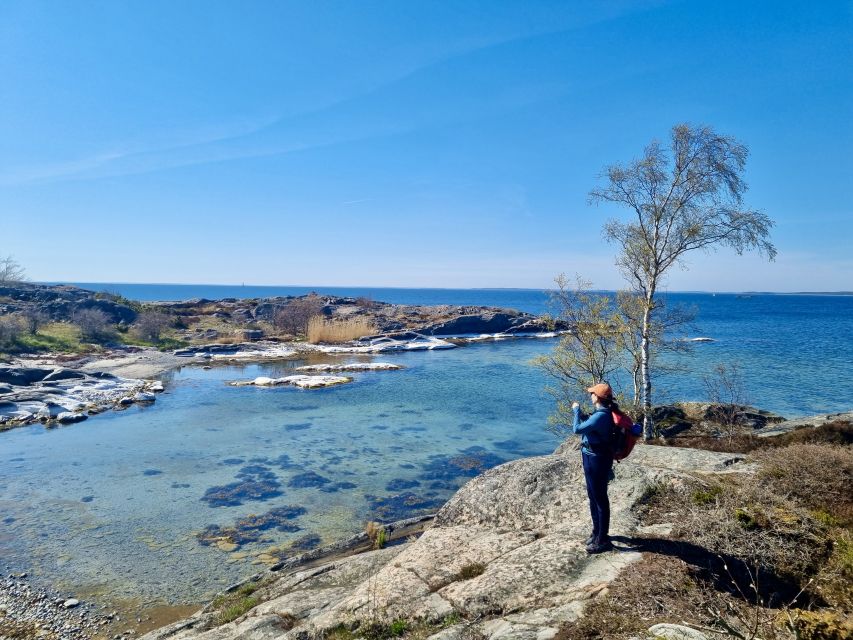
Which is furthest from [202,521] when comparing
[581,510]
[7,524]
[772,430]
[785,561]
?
[772,430]

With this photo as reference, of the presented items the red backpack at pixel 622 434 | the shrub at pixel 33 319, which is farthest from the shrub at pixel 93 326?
the red backpack at pixel 622 434

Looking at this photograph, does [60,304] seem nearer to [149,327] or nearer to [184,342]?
[149,327]

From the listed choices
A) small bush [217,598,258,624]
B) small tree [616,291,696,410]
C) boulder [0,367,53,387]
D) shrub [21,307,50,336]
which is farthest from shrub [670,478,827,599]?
shrub [21,307,50,336]

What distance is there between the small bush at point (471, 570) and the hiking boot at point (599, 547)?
1.59m

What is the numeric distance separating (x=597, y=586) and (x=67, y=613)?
34.0 ft

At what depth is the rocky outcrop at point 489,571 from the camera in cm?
596

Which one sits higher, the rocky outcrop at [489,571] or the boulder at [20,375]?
the rocky outcrop at [489,571]

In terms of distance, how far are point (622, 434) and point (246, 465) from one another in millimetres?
15840

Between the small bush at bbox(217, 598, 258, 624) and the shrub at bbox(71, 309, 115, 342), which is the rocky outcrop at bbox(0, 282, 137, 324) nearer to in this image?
the shrub at bbox(71, 309, 115, 342)

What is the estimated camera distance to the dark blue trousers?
6.60m

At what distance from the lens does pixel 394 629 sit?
5996 millimetres

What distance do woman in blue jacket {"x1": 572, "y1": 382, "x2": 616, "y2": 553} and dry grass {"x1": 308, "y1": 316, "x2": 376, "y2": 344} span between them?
50589 millimetres

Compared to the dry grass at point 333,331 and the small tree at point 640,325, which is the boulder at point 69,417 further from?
the dry grass at point 333,331

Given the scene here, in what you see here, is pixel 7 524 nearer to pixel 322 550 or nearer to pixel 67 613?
pixel 67 613
